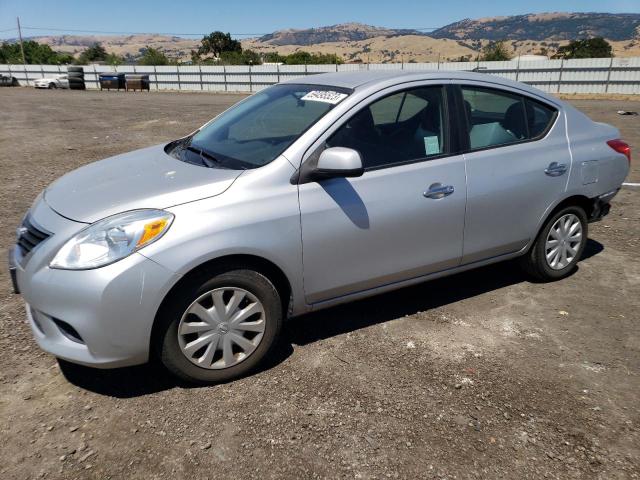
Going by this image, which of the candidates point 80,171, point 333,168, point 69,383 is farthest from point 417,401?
point 80,171

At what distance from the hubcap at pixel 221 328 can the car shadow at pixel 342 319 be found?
8.9 inches

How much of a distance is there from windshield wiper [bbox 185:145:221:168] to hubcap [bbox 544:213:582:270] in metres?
2.80

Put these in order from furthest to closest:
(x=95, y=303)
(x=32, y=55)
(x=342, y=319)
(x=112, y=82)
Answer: (x=32, y=55) < (x=112, y=82) < (x=342, y=319) < (x=95, y=303)

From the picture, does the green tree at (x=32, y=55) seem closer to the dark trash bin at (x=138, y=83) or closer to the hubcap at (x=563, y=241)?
the dark trash bin at (x=138, y=83)

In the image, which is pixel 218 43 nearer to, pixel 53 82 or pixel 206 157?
pixel 53 82

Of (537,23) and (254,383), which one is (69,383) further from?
(537,23)

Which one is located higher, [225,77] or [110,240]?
[225,77]

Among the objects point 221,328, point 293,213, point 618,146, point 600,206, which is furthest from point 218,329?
point 618,146

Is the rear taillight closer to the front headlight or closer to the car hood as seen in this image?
the car hood

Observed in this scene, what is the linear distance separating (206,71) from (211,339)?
37953 millimetres

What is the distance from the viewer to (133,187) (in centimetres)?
306

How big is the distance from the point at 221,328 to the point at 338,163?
116 cm

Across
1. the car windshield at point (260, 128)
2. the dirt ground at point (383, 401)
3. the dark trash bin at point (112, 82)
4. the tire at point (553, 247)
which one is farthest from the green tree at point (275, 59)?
the dirt ground at point (383, 401)

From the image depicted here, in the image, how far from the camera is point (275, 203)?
9.83 ft
